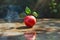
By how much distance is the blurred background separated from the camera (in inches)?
643

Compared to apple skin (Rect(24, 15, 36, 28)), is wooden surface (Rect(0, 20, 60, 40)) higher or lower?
lower

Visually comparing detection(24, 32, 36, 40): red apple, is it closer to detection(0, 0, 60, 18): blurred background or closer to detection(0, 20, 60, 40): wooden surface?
detection(0, 20, 60, 40): wooden surface

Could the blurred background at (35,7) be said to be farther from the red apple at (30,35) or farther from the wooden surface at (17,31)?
the red apple at (30,35)

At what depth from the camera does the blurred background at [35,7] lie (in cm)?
1633

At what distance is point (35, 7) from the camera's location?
55.4 ft

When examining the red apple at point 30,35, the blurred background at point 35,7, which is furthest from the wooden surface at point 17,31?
the blurred background at point 35,7

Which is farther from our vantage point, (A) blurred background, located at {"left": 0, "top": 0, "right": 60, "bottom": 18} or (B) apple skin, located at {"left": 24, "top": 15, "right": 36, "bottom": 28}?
(A) blurred background, located at {"left": 0, "top": 0, "right": 60, "bottom": 18}

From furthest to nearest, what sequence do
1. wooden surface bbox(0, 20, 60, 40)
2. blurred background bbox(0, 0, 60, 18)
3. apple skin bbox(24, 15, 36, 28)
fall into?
blurred background bbox(0, 0, 60, 18) → apple skin bbox(24, 15, 36, 28) → wooden surface bbox(0, 20, 60, 40)

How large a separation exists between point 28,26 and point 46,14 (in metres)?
4.54

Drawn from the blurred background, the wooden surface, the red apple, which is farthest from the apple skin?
the blurred background

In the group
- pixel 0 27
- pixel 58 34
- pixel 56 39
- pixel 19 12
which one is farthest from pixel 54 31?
pixel 19 12

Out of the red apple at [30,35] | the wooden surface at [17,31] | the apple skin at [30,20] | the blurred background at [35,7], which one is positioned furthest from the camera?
the blurred background at [35,7]

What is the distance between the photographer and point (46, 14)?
16.6m

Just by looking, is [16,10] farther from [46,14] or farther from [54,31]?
[54,31]
